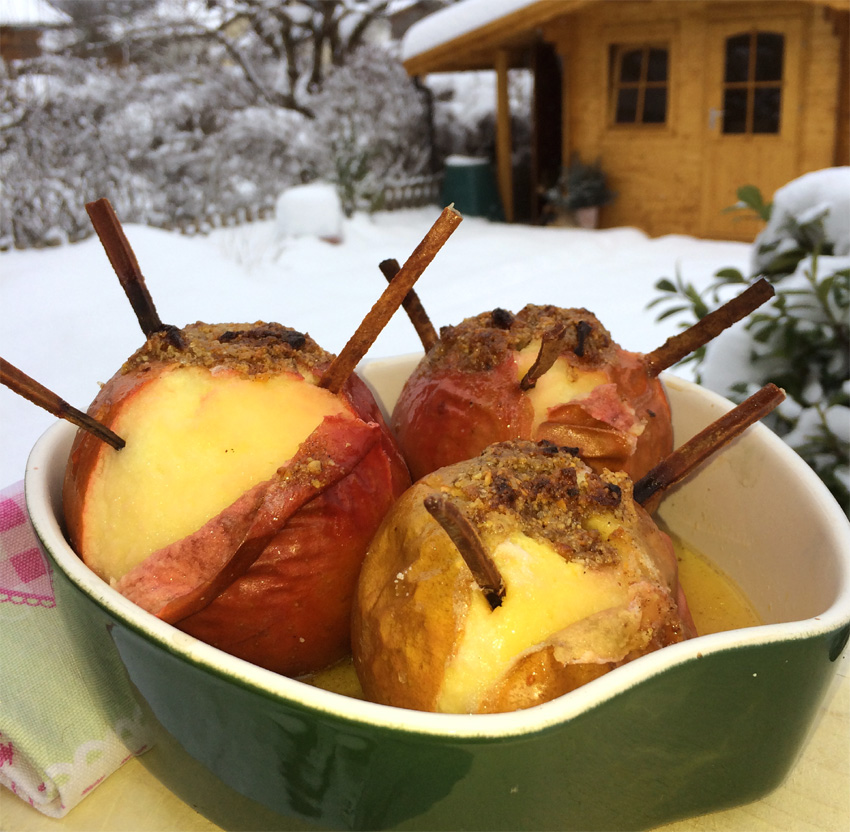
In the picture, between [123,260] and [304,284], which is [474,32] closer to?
[304,284]

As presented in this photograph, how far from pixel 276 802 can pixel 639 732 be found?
19 cm

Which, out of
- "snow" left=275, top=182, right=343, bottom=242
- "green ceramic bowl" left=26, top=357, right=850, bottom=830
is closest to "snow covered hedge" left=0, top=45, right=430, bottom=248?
"snow" left=275, top=182, right=343, bottom=242

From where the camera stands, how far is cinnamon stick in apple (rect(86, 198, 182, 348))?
21.2 inches

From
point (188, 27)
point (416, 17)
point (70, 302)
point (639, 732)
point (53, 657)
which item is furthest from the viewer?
point (416, 17)

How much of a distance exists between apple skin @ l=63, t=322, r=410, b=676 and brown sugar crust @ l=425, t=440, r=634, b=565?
58 mm

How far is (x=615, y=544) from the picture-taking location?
43 cm

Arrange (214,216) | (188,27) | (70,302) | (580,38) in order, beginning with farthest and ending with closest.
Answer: (188,27) < (580,38) < (214,216) < (70,302)

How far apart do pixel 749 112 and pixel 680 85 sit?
377mm

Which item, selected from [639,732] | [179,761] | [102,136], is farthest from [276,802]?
[102,136]

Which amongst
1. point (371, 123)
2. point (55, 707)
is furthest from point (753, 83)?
point (55, 707)

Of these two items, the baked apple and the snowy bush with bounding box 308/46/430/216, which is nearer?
the baked apple

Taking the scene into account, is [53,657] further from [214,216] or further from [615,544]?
[214,216]

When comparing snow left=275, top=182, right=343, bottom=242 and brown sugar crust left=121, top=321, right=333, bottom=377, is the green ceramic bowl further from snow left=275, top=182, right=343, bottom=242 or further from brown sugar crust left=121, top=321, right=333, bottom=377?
snow left=275, top=182, right=343, bottom=242

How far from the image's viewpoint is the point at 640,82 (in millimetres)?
4230
